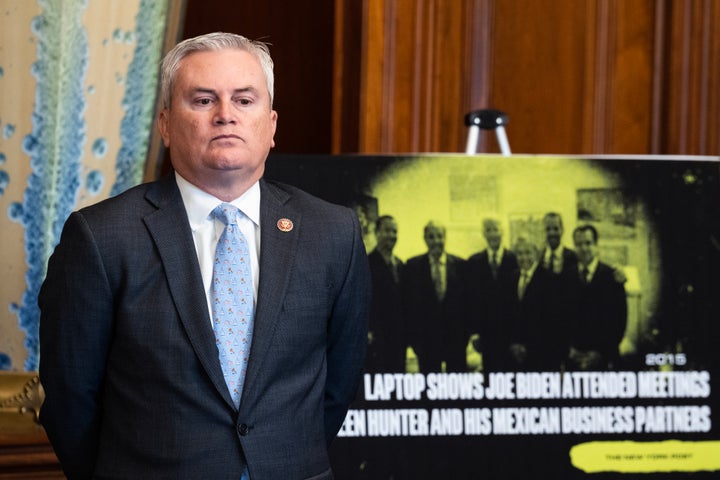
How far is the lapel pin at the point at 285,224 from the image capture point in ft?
5.56

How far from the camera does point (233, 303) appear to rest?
1600 mm

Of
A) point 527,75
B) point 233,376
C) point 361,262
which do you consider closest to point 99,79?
point 527,75

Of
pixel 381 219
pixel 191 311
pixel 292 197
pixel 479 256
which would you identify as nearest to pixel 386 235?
pixel 381 219

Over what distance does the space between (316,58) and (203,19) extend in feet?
1.48

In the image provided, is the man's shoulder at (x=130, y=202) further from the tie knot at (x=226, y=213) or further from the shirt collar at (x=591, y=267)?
the shirt collar at (x=591, y=267)

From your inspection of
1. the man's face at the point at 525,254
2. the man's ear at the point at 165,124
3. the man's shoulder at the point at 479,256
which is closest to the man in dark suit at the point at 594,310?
the man's face at the point at 525,254

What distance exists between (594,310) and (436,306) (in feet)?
1.52

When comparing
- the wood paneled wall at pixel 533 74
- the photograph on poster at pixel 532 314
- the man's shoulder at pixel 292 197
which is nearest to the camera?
the man's shoulder at pixel 292 197

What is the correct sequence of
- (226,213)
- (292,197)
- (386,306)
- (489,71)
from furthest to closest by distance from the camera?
1. (489,71)
2. (386,306)
3. (292,197)
4. (226,213)

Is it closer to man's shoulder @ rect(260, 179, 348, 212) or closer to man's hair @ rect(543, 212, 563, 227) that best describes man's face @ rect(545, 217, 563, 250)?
man's hair @ rect(543, 212, 563, 227)

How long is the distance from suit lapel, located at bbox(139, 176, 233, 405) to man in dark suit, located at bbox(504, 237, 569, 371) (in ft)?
4.78

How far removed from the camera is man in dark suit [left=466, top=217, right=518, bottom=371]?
9.42ft

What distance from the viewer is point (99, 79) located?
11.1 ft

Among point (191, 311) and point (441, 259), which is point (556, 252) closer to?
point (441, 259)
